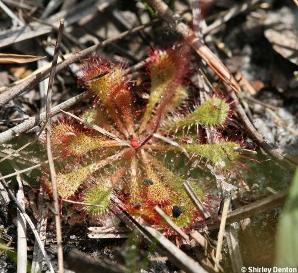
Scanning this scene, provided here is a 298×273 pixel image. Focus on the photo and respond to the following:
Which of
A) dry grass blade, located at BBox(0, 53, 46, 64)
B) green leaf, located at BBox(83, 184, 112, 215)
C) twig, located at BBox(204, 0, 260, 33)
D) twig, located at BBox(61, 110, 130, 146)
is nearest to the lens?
green leaf, located at BBox(83, 184, 112, 215)

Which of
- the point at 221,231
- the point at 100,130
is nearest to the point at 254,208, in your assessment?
the point at 221,231

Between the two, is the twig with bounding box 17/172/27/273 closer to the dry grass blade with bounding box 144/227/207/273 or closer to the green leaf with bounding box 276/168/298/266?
the dry grass blade with bounding box 144/227/207/273

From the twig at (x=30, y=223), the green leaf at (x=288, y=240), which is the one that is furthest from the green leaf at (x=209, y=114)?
the twig at (x=30, y=223)

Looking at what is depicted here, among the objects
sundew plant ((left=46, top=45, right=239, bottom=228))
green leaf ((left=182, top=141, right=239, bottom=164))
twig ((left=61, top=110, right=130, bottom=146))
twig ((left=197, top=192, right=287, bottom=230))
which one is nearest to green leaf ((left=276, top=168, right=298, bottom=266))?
twig ((left=197, top=192, right=287, bottom=230))

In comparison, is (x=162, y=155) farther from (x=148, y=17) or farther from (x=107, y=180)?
(x=148, y=17)

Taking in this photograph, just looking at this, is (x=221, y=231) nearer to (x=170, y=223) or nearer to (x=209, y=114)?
(x=170, y=223)

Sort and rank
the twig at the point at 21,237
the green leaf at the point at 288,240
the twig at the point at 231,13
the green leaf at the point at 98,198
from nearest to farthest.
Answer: the green leaf at the point at 288,240, the twig at the point at 21,237, the green leaf at the point at 98,198, the twig at the point at 231,13

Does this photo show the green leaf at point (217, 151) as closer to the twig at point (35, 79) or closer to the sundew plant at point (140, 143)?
the sundew plant at point (140, 143)
